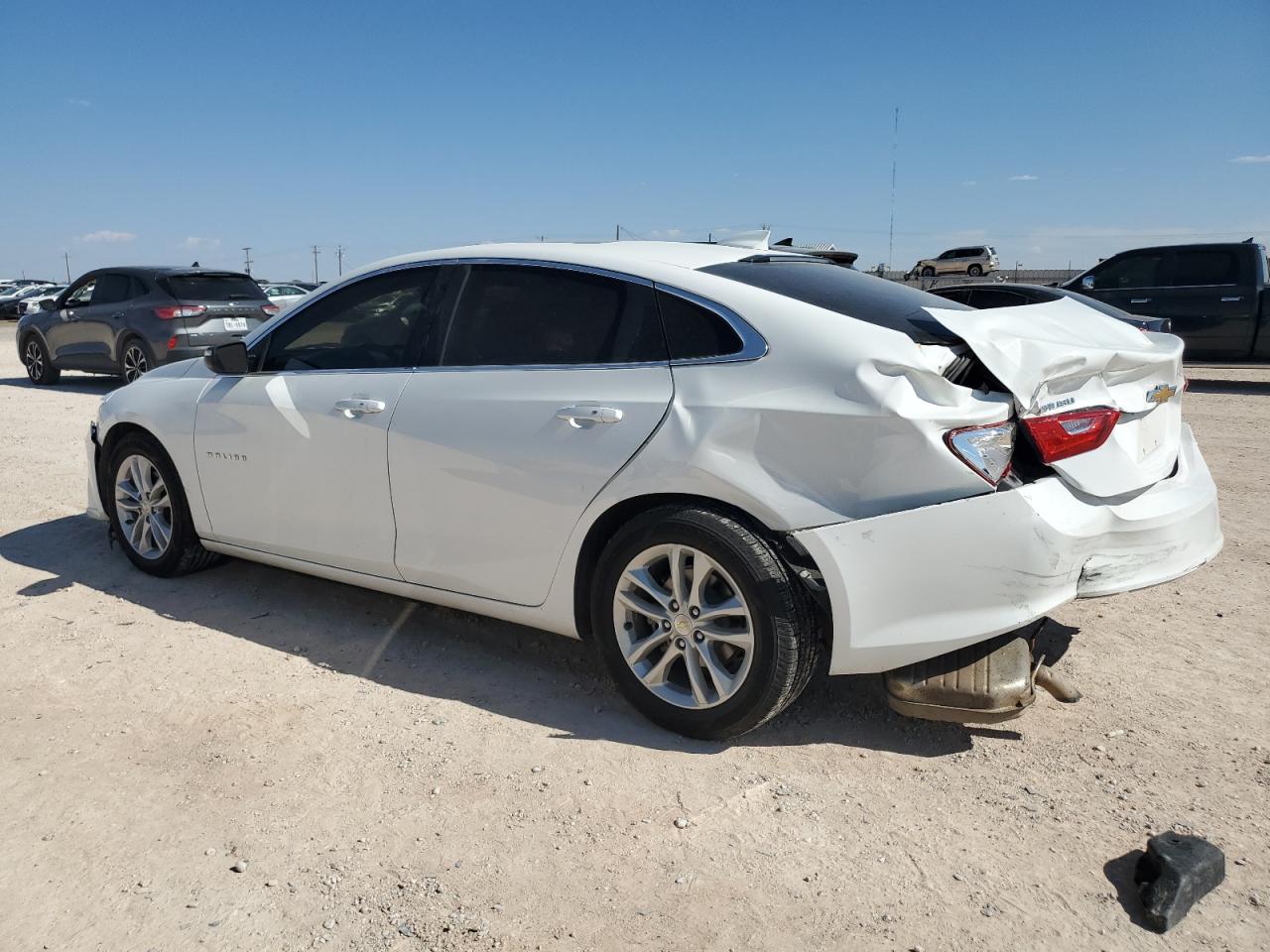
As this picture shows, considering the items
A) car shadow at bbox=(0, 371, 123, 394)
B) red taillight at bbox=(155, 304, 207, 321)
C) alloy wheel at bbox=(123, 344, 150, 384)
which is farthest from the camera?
car shadow at bbox=(0, 371, 123, 394)

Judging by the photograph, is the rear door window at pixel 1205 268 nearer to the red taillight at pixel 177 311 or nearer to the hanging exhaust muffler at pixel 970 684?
the hanging exhaust muffler at pixel 970 684

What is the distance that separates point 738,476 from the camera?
3168 mm

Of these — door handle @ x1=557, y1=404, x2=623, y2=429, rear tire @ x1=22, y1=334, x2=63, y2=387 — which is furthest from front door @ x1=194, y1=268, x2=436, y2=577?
rear tire @ x1=22, y1=334, x2=63, y2=387

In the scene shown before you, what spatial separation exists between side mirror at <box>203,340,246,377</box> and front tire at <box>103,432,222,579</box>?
2.18 feet

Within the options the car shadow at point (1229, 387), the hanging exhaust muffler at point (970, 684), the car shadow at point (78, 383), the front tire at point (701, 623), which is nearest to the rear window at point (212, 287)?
the car shadow at point (78, 383)

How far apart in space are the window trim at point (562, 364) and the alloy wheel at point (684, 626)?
0.63 m

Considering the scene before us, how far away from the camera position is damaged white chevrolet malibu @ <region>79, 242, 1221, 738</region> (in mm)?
3014

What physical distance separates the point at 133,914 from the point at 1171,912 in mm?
2533

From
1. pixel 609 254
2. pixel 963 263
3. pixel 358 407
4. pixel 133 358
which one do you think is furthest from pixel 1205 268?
pixel 963 263

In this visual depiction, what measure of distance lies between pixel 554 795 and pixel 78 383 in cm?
1467

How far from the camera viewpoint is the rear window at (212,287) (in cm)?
1317

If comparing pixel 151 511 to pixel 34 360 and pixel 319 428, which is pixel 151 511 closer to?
pixel 319 428

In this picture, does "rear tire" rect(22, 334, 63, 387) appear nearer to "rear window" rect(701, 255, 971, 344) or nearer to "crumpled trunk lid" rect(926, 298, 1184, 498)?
"rear window" rect(701, 255, 971, 344)

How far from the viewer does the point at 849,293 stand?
348cm
